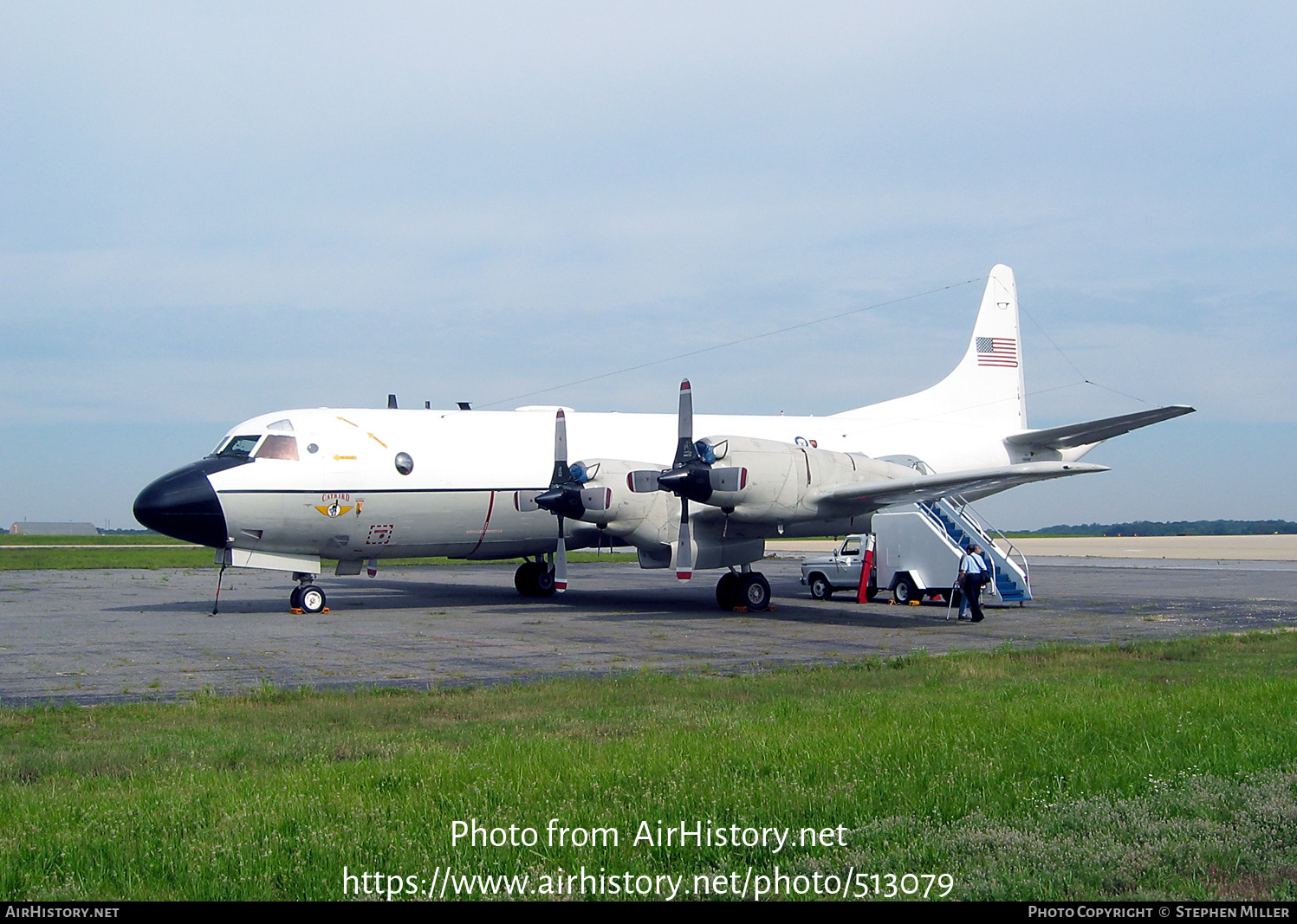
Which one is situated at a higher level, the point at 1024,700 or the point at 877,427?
the point at 877,427

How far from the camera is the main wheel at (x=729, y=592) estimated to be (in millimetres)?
21734

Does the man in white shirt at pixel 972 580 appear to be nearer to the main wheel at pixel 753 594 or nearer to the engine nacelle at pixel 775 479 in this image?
the engine nacelle at pixel 775 479

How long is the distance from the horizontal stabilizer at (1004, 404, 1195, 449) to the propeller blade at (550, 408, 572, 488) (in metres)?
11.7

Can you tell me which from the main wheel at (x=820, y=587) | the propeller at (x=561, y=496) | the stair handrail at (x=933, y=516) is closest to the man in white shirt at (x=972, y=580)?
the stair handrail at (x=933, y=516)

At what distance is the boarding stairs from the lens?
21.9 meters

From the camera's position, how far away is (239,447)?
801 inches

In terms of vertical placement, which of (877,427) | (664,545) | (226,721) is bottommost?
(226,721)

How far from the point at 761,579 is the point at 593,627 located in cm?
483

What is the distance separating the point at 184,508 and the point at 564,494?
703 cm

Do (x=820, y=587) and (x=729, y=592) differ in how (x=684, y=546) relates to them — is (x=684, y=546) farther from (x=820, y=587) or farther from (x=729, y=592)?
(x=820, y=587)

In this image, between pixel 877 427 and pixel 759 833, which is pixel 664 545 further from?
pixel 759 833

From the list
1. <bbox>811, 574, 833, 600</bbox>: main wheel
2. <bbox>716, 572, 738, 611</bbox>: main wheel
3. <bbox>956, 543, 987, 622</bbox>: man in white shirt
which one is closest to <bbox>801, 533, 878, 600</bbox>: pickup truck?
<bbox>811, 574, 833, 600</bbox>: main wheel

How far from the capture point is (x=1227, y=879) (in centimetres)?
475

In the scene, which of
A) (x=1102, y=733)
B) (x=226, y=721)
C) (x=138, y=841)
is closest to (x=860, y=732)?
(x=1102, y=733)
